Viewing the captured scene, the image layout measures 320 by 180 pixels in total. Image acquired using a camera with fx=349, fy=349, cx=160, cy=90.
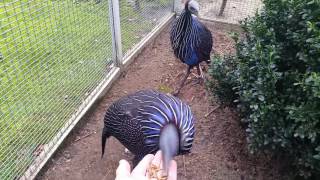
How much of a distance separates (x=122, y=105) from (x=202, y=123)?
96 cm

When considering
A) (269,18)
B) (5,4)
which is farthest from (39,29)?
(269,18)

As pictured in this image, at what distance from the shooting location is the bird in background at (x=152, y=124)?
1917 millimetres

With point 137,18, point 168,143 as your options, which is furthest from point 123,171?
point 137,18

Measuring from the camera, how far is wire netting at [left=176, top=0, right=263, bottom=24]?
16.5 feet

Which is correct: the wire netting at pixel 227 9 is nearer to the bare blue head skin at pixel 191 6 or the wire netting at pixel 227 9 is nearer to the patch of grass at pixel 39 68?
the bare blue head skin at pixel 191 6

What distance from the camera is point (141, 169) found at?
1.55 meters

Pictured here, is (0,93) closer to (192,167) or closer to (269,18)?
(192,167)

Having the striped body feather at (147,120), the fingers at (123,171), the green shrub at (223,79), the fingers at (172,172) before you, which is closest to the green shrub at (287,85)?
the green shrub at (223,79)

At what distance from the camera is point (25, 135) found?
2.56 m

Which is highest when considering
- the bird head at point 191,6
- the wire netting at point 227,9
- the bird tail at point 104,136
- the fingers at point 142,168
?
the bird head at point 191,6

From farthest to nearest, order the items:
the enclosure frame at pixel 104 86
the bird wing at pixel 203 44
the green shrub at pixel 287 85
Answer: the bird wing at pixel 203 44, the enclosure frame at pixel 104 86, the green shrub at pixel 287 85

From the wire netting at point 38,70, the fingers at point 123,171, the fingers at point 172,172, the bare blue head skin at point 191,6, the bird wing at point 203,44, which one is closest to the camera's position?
the fingers at point 123,171

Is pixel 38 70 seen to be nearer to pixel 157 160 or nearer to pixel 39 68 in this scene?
pixel 39 68

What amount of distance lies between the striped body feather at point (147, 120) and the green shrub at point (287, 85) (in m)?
0.41
